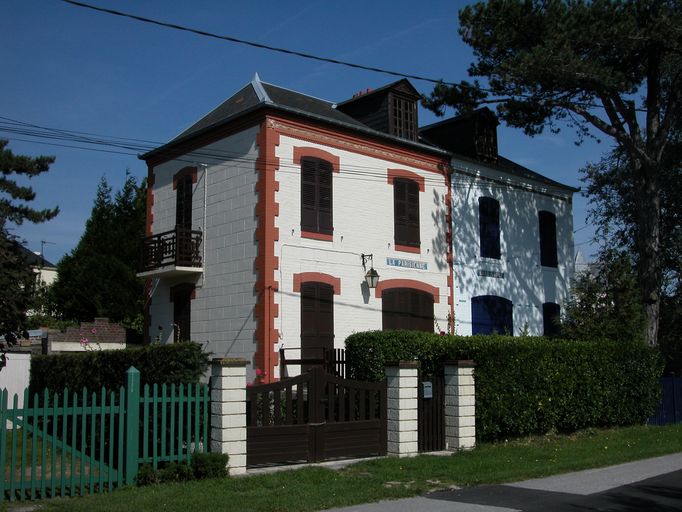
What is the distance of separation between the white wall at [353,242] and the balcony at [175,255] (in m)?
3.01

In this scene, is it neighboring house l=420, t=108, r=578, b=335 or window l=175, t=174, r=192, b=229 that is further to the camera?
neighboring house l=420, t=108, r=578, b=335

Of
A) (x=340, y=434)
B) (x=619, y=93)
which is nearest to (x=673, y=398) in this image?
(x=619, y=93)

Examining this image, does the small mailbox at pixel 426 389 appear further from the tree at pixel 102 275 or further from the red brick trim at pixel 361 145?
the tree at pixel 102 275

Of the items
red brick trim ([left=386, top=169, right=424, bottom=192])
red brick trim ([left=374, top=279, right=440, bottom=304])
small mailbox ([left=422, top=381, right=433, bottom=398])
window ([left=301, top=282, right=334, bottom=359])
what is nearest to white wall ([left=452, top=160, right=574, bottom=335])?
red brick trim ([left=374, top=279, right=440, bottom=304])

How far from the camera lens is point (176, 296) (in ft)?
70.5

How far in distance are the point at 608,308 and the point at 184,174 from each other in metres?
12.3

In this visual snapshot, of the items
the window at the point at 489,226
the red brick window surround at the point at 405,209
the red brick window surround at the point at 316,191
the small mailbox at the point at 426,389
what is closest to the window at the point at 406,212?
the red brick window surround at the point at 405,209

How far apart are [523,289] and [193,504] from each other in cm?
1810

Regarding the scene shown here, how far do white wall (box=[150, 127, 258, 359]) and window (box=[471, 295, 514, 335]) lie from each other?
7.99 meters

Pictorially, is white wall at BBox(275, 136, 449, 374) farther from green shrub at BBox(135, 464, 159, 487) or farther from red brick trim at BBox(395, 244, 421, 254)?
green shrub at BBox(135, 464, 159, 487)

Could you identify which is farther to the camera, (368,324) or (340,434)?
(368,324)

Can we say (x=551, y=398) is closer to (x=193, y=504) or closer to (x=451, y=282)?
(x=451, y=282)

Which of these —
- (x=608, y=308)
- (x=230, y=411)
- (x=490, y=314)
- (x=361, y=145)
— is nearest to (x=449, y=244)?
(x=490, y=314)

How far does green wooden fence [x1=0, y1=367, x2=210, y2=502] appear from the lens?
9.46m
